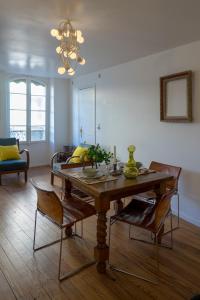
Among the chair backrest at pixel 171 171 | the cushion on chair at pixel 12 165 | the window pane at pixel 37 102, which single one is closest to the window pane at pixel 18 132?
the window pane at pixel 37 102

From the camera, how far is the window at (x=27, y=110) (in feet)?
19.8

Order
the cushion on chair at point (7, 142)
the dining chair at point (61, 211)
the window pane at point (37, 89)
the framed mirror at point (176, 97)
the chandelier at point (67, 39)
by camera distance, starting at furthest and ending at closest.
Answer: the window pane at point (37, 89), the cushion on chair at point (7, 142), the framed mirror at point (176, 97), the chandelier at point (67, 39), the dining chair at point (61, 211)

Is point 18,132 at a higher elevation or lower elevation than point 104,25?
lower

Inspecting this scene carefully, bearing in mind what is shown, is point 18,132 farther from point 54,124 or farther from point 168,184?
point 168,184

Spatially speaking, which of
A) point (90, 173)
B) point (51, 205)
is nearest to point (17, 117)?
point (90, 173)

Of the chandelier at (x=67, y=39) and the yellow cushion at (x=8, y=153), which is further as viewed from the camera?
the yellow cushion at (x=8, y=153)

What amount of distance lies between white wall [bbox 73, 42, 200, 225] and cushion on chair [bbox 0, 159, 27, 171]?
169cm

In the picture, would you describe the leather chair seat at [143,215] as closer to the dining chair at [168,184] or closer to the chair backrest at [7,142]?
the dining chair at [168,184]

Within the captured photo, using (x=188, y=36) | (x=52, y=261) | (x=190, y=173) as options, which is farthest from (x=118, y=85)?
(x=52, y=261)

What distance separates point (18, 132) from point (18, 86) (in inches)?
45.4

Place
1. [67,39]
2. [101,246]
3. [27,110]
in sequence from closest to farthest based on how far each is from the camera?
[101,246] → [67,39] → [27,110]

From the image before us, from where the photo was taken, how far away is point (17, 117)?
20.0ft

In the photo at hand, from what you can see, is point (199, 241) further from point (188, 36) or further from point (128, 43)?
point (128, 43)

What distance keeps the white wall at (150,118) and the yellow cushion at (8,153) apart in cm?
180
